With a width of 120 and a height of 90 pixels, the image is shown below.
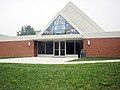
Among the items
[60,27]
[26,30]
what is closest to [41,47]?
[60,27]

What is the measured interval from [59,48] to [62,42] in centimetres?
96

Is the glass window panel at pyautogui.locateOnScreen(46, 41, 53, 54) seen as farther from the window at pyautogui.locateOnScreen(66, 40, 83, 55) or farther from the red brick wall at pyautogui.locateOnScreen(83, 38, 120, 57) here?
the red brick wall at pyautogui.locateOnScreen(83, 38, 120, 57)

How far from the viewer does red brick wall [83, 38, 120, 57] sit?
90.2ft

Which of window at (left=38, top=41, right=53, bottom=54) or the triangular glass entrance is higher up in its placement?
the triangular glass entrance

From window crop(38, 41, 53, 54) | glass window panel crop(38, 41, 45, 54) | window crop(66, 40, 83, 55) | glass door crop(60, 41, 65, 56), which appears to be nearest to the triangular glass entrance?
window crop(66, 40, 83, 55)

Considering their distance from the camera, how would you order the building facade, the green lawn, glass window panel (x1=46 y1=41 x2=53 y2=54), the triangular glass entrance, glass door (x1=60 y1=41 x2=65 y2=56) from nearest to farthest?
the green lawn
the building facade
the triangular glass entrance
glass door (x1=60 y1=41 x2=65 y2=56)
glass window panel (x1=46 y1=41 x2=53 y2=54)

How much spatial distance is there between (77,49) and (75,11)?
1043 centimetres

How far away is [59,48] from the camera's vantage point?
31312 mm

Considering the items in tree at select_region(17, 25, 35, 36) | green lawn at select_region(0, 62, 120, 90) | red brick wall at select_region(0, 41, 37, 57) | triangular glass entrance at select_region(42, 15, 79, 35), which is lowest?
green lawn at select_region(0, 62, 120, 90)

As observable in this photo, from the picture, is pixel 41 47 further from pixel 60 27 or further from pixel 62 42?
pixel 60 27

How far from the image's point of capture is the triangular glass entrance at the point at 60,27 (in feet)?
98.7

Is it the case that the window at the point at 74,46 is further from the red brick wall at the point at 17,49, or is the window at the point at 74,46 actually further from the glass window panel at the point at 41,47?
the red brick wall at the point at 17,49

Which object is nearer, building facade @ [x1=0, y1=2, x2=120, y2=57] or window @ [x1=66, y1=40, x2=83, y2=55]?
building facade @ [x1=0, y1=2, x2=120, y2=57]

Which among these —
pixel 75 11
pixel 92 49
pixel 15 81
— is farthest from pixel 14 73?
pixel 75 11
